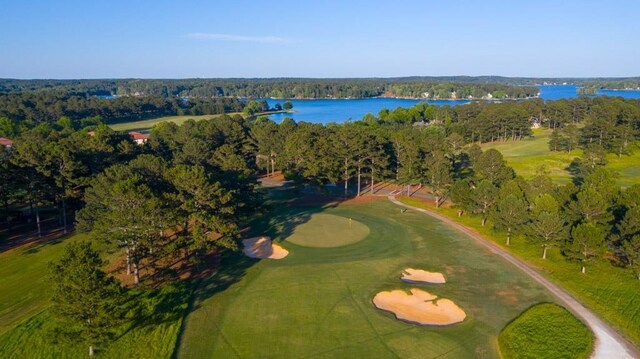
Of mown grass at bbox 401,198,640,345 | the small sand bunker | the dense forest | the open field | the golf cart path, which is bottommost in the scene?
the small sand bunker

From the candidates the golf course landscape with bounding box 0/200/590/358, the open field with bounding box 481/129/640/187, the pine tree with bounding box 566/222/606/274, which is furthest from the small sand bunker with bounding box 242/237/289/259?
the open field with bounding box 481/129/640/187

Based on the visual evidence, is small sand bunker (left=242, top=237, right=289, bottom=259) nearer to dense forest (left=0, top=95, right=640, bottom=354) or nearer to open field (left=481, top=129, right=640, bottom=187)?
dense forest (left=0, top=95, right=640, bottom=354)

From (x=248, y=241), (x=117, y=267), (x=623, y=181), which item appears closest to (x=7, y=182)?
(x=117, y=267)

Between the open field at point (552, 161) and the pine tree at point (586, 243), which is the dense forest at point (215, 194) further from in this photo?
the open field at point (552, 161)

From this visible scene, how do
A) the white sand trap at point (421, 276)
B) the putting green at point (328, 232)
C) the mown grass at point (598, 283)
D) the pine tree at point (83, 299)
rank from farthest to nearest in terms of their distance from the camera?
the putting green at point (328, 232)
the white sand trap at point (421, 276)
the mown grass at point (598, 283)
the pine tree at point (83, 299)

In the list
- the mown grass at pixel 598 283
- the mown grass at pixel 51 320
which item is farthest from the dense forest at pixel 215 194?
the mown grass at pixel 51 320

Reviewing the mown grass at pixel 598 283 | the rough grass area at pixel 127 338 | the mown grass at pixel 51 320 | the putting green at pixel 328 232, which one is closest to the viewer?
the rough grass area at pixel 127 338
